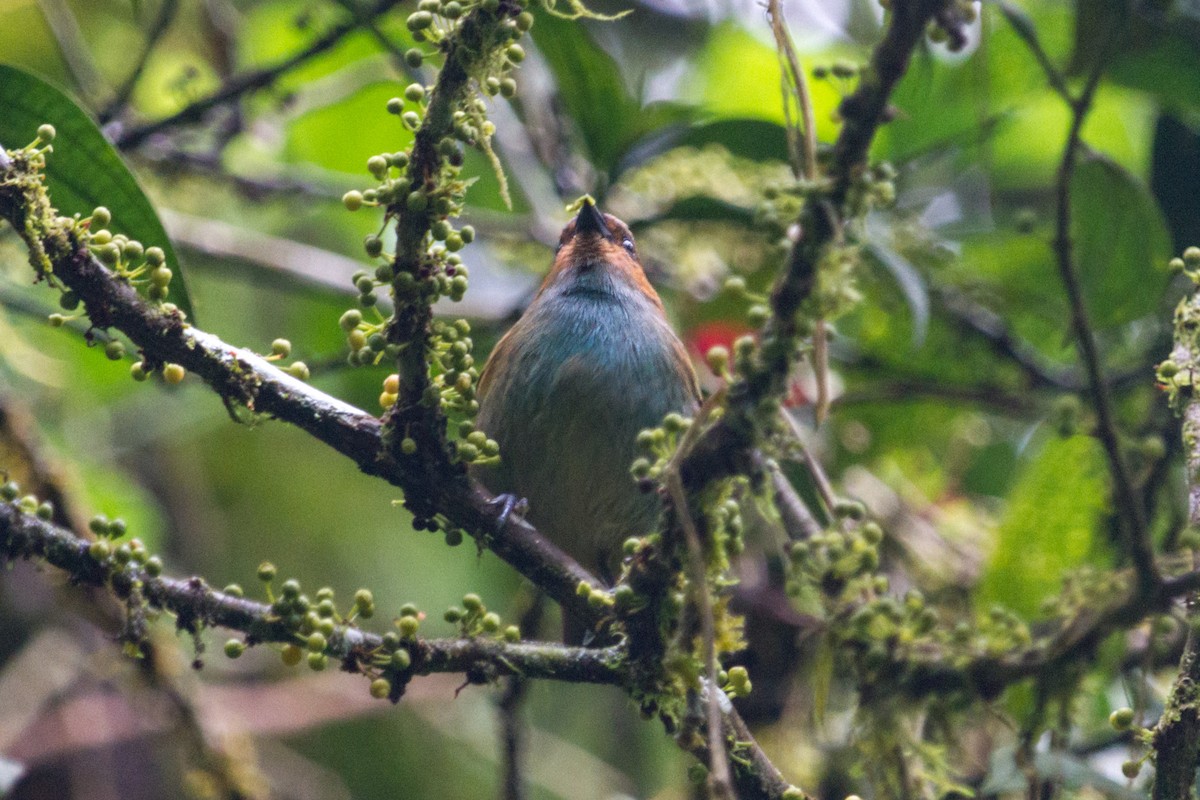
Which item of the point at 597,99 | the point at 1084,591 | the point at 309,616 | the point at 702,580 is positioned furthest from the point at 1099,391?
the point at 597,99

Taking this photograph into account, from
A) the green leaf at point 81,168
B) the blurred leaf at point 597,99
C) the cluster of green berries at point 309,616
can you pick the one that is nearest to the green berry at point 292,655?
the cluster of green berries at point 309,616

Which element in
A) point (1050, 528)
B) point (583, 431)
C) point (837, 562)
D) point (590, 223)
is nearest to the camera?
point (837, 562)

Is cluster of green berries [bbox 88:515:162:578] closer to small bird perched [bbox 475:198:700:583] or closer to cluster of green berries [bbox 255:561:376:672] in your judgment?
cluster of green berries [bbox 255:561:376:672]

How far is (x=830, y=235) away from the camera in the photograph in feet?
5.47

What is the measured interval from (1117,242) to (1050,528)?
890 mm

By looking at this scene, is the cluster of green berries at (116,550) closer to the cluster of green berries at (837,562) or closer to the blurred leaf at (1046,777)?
the cluster of green berries at (837,562)

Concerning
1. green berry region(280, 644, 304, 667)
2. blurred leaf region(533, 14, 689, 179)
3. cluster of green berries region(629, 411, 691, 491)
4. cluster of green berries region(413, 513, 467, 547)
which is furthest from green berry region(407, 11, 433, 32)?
blurred leaf region(533, 14, 689, 179)

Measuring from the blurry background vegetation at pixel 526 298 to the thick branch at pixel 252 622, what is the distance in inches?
50.0

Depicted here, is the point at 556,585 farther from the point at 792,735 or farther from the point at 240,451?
the point at 240,451

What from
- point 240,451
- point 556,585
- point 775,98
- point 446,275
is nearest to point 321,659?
point 556,585

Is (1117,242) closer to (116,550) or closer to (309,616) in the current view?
(309,616)

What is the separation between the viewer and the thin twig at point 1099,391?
1.51 m

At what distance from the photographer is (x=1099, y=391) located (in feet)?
5.59

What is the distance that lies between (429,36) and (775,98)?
3.34 m
